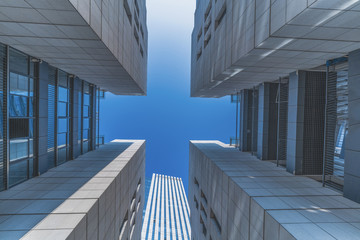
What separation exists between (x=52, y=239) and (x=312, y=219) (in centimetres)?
1054

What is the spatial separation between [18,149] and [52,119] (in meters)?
3.67

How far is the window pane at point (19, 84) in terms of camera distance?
390 inches

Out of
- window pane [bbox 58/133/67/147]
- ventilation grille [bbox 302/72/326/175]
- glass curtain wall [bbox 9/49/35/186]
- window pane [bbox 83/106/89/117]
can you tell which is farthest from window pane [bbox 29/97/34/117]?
ventilation grille [bbox 302/72/326/175]

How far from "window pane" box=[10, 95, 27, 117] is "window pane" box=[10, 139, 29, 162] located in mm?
1555

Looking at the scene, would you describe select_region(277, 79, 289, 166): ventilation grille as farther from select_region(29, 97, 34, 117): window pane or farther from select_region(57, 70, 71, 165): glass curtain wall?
select_region(29, 97, 34, 117): window pane

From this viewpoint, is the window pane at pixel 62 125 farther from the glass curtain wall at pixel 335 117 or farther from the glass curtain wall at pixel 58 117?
the glass curtain wall at pixel 335 117

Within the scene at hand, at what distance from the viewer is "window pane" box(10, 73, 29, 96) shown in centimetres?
991

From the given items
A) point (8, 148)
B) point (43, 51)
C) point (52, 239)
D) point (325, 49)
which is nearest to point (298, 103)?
point (325, 49)

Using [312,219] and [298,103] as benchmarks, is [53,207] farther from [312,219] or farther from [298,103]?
[298,103]

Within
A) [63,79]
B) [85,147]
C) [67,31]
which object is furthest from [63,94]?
[67,31]

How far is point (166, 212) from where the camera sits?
7731 centimetres

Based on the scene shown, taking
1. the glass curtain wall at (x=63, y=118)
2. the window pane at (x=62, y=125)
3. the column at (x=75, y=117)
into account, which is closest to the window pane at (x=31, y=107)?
the glass curtain wall at (x=63, y=118)

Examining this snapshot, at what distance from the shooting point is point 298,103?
13805 millimetres

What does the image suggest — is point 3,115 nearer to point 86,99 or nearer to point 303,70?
point 86,99
